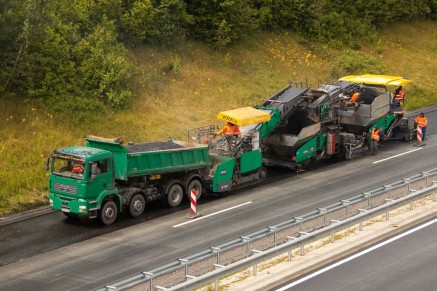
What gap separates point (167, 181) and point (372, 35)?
3265 centimetres

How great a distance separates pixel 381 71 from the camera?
158ft

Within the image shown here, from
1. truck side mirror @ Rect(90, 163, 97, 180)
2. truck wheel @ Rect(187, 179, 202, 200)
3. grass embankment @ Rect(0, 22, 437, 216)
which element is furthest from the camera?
grass embankment @ Rect(0, 22, 437, 216)

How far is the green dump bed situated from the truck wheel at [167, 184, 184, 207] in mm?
615

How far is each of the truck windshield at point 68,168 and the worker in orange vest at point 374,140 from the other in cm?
1443

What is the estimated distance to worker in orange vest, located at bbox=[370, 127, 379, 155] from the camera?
33.5m

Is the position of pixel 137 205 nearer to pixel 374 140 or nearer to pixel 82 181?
pixel 82 181

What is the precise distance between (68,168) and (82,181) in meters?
0.96

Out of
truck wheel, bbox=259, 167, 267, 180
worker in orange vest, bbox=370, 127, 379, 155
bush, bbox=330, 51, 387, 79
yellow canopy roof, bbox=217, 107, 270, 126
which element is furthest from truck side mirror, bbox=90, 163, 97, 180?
bush, bbox=330, 51, 387, 79

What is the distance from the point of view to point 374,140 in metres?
33.7

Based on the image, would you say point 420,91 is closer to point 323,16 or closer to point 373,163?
point 323,16

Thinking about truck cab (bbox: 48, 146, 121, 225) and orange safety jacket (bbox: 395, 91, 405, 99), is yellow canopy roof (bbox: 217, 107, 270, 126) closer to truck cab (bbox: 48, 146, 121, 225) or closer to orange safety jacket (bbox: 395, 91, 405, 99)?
truck cab (bbox: 48, 146, 121, 225)

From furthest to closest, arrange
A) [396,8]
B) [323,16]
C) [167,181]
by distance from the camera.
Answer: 1. [396,8]
2. [323,16]
3. [167,181]

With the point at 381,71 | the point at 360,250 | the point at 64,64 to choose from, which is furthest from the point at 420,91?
the point at 360,250

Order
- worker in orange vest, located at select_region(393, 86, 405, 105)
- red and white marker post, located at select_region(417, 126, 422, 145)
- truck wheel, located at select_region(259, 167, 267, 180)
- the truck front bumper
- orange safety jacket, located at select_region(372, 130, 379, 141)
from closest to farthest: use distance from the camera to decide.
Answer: the truck front bumper < truck wheel, located at select_region(259, 167, 267, 180) < orange safety jacket, located at select_region(372, 130, 379, 141) < red and white marker post, located at select_region(417, 126, 422, 145) < worker in orange vest, located at select_region(393, 86, 405, 105)
